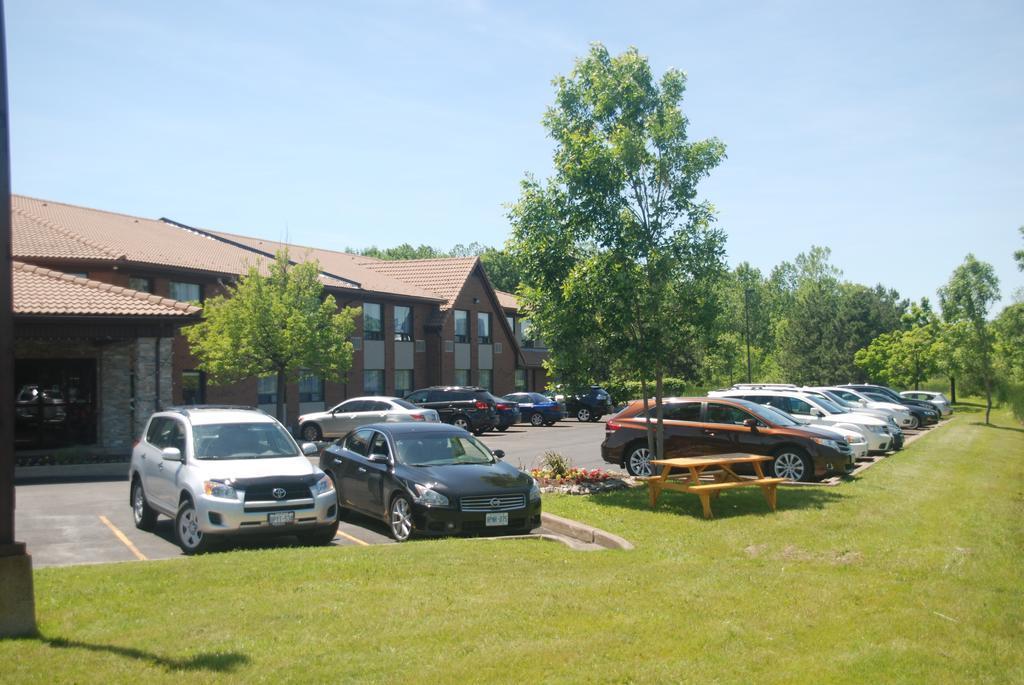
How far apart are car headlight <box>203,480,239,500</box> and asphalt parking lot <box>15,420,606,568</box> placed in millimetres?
880

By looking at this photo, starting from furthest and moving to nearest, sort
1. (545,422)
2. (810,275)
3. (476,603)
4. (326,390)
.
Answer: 1. (810,275)
2. (545,422)
3. (326,390)
4. (476,603)

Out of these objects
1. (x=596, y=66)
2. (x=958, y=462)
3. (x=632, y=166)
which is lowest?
(x=958, y=462)

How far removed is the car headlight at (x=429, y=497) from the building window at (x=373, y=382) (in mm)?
28260

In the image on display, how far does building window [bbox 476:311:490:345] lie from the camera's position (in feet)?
157

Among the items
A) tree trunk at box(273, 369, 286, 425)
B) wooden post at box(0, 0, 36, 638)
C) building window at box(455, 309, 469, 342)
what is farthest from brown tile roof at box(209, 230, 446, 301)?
wooden post at box(0, 0, 36, 638)


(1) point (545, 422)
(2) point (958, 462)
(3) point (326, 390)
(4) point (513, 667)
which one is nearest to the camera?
(4) point (513, 667)

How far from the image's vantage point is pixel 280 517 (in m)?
10.7

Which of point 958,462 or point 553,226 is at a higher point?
point 553,226

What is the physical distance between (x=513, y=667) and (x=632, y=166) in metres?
10.7

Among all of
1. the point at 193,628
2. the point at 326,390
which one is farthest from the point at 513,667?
the point at 326,390

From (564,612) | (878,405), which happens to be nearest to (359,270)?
(878,405)

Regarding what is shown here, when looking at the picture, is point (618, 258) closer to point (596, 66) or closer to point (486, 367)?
point (596, 66)

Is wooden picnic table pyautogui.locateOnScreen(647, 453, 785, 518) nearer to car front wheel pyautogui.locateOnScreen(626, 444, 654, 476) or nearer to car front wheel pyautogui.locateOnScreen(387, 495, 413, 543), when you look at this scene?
car front wheel pyautogui.locateOnScreen(626, 444, 654, 476)

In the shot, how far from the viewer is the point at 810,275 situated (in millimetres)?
114875
